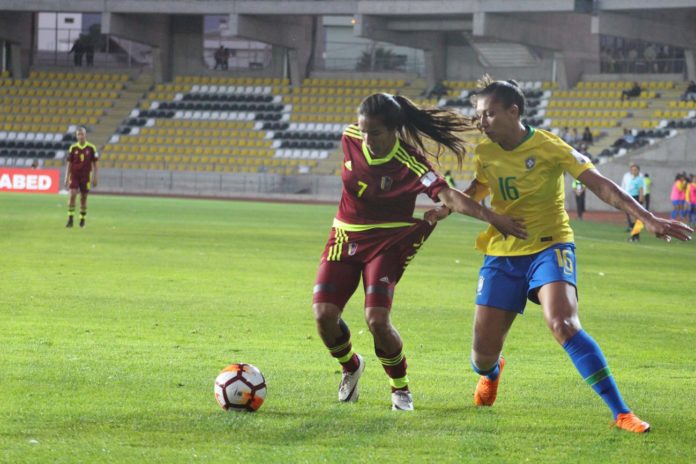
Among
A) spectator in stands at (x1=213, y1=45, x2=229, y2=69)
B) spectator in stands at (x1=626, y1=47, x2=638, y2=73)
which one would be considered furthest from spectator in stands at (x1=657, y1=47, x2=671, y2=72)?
spectator in stands at (x1=213, y1=45, x2=229, y2=69)

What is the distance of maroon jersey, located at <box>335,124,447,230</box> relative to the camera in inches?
285

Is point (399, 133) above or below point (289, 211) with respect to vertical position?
above

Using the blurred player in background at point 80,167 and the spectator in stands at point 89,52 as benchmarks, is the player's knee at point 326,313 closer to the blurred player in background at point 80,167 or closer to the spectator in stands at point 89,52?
the blurred player in background at point 80,167

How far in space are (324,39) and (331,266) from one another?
59.1 meters

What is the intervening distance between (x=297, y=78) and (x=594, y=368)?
56.9m

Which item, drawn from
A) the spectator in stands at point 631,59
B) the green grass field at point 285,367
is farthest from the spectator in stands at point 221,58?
the green grass field at point 285,367

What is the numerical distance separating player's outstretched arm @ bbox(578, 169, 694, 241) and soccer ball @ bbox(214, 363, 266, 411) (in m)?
2.32

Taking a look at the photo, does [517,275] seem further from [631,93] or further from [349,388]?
[631,93]

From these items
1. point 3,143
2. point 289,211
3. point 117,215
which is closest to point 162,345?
point 117,215

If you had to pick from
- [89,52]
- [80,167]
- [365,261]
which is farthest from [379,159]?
[89,52]

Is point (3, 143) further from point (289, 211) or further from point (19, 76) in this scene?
point (289, 211)

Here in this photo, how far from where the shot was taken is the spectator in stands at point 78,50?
217 ft

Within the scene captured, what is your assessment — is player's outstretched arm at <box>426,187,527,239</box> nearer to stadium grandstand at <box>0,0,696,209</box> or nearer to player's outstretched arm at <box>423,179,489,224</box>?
player's outstretched arm at <box>423,179,489,224</box>

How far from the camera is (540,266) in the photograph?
7.02 meters
